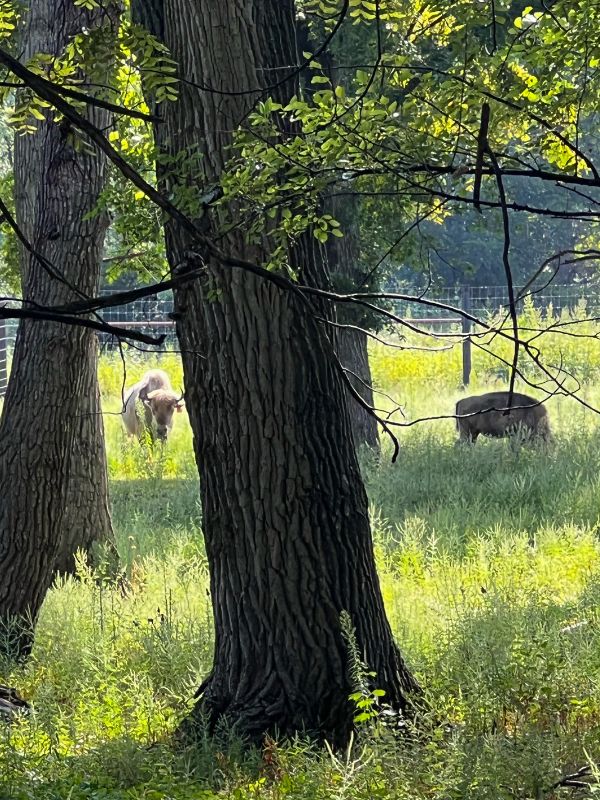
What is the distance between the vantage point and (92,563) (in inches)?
355

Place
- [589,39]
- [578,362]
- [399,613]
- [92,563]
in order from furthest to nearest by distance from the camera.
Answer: [578,362] < [92,563] < [399,613] < [589,39]

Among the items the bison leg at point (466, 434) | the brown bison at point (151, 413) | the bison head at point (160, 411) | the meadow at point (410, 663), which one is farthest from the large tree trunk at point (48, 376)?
the bison head at point (160, 411)

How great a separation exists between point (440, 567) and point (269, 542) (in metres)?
3.32

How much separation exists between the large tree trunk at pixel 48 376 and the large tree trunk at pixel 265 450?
98.9 inches

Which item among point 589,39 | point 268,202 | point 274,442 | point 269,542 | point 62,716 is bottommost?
point 62,716

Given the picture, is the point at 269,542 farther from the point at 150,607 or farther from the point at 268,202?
the point at 150,607

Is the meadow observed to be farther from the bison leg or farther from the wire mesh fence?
the wire mesh fence

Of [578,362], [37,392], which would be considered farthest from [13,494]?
[578,362]

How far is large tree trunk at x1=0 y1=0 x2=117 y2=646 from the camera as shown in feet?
23.5

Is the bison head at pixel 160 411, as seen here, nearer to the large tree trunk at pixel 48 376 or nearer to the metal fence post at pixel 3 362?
the large tree trunk at pixel 48 376

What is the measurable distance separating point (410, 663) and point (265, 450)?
1.54 m

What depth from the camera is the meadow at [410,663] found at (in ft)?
13.0

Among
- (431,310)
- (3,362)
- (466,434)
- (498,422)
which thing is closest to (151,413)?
(466,434)

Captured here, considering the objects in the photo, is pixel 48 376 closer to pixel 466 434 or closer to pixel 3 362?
pixel 466 434
